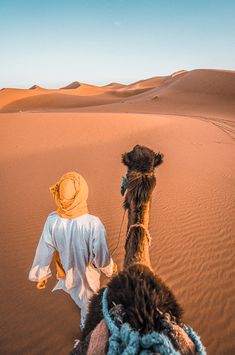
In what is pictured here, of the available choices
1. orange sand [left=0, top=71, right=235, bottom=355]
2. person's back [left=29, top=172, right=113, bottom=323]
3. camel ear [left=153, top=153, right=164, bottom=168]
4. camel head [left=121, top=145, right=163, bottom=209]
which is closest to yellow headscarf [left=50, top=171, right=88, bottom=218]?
person's back [left=29, top=172, right=113, bottom=323]

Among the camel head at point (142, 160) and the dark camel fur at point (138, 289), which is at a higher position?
the camel head at point (142, 160)

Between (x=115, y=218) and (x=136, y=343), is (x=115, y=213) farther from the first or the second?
(x=136, y=343)

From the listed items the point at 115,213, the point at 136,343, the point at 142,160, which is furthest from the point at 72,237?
the point at 115,213

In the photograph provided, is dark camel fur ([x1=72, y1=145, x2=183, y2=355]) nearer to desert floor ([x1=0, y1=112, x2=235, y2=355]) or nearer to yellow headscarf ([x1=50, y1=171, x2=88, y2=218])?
yellow headscarf ([x1=50, y1=171, x2=88, y2=218])

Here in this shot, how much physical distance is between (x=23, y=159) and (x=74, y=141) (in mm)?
3425

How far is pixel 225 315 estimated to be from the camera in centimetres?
384

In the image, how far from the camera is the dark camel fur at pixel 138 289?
123 centimetres

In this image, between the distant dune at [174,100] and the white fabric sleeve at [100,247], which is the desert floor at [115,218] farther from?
the distant dune at [174,100]

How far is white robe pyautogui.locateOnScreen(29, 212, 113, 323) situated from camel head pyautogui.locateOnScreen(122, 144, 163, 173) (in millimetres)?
679

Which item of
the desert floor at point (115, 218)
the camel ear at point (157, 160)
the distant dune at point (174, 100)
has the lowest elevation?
the desert floor at point (115, 218)

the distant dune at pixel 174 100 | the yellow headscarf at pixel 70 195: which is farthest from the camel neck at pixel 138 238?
the distant dune at pixel 174 100

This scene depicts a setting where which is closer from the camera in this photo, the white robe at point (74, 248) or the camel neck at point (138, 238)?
the camel neck at point (138, 238)

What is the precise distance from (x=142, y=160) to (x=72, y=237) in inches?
42.7

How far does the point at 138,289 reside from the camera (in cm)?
131
